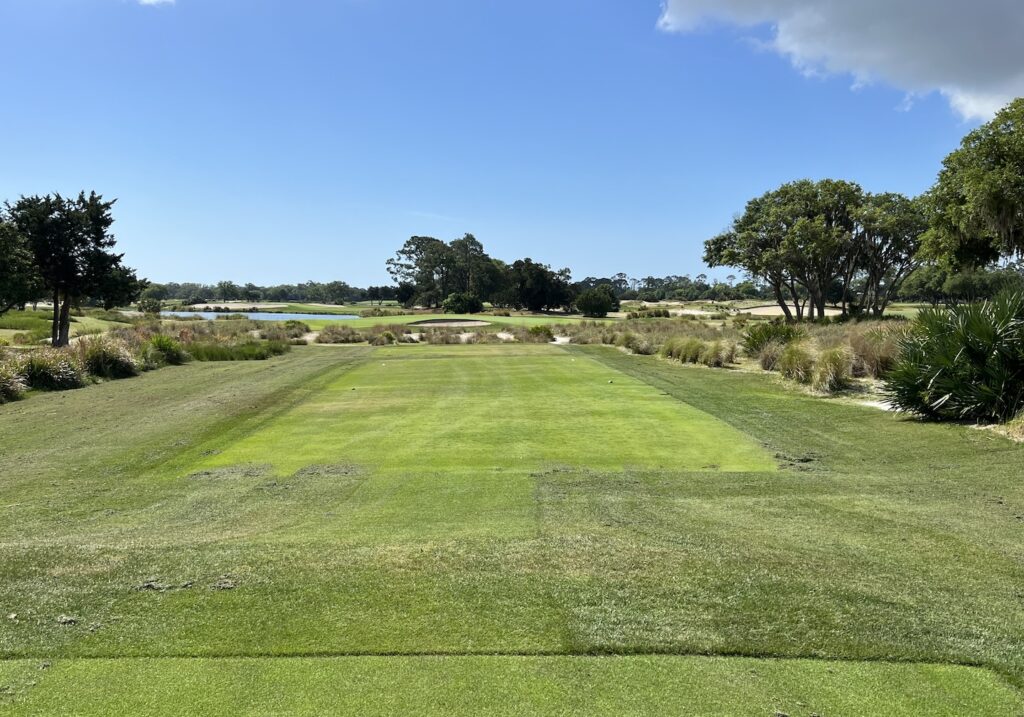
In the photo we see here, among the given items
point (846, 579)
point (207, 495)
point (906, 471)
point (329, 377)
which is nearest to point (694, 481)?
point (906, 471)

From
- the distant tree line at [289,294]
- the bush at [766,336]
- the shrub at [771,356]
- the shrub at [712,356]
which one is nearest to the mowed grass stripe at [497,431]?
the shrub at [771,356]

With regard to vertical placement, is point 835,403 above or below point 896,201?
below

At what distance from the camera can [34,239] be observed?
104ft

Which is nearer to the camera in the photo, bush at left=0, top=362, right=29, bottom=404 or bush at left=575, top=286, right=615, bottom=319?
bush at left=0, top=362, right=29, bottom=404

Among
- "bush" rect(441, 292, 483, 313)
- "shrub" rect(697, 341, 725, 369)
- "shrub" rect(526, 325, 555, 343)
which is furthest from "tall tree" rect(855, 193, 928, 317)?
"bush" rect(441, 292, 483, 313)

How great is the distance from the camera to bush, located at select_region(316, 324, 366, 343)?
46.2 m

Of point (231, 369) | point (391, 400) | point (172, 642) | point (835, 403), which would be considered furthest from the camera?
point (231, 369)

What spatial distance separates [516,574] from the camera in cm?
470

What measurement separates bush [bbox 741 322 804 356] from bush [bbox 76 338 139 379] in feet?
71.1

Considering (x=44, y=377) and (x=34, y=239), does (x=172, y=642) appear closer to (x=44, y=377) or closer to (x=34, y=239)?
(x=44, y=377)

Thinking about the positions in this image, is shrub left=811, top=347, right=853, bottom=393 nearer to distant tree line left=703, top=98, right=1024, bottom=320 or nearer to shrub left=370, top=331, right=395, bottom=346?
distant tree line left=703, top=98, right=1024, bottom=320

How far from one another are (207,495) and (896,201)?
40355 mm

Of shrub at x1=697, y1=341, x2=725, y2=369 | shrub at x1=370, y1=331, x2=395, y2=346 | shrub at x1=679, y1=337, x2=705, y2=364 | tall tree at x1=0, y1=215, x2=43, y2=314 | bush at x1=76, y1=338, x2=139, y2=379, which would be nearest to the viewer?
bush at x1=76, y1=338, x2=139, y2=379

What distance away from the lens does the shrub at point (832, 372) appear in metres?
15.8
